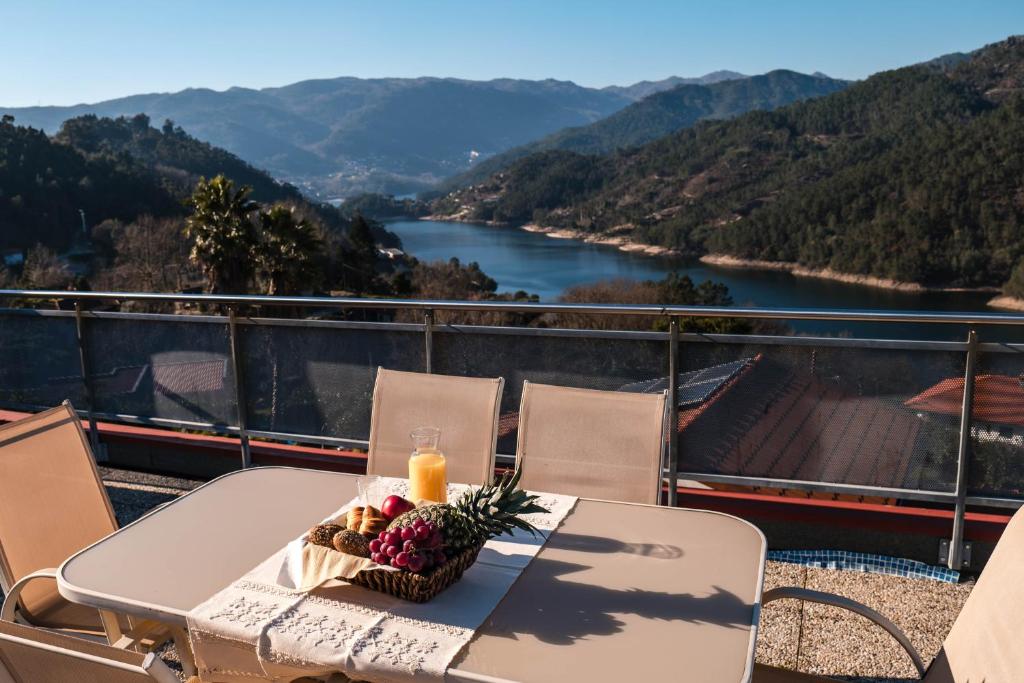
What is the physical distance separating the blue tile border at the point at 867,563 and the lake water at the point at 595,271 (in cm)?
2816

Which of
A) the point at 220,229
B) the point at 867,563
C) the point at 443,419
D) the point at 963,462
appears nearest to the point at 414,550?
the point at 443,419

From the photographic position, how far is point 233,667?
1494 mm

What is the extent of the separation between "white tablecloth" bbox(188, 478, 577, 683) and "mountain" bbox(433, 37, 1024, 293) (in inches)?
1890

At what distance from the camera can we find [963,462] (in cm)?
316

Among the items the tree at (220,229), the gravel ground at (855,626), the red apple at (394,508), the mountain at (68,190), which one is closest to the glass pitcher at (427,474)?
the red apple at (394,508)

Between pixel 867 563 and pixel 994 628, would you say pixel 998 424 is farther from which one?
pixel 994 628

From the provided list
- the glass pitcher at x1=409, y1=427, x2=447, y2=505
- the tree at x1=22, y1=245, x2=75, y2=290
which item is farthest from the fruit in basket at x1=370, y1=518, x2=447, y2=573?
the tree at x1=22, y1=245, x2=75, y2=290

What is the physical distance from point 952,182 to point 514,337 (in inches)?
2037

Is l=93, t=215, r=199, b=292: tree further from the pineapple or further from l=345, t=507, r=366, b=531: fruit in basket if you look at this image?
the pineapple

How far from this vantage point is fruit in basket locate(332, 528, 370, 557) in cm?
156

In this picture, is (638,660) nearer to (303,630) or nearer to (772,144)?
(303,630)

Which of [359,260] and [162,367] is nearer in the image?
[162,367]

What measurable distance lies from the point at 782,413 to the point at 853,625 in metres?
0.90

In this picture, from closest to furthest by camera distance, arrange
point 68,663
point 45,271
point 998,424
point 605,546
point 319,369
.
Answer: point 68,663 < point 605,546 < point 998,424 < point 319,369 < point 45,271
